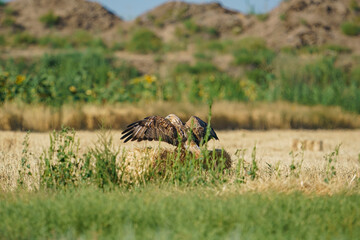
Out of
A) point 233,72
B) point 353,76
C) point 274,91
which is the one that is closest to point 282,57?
point 274,91

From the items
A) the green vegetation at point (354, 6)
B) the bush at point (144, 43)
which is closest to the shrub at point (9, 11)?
the bush at point (144, 43)

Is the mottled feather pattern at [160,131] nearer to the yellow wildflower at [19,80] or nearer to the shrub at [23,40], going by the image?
the yellow wildflower at [19,80]

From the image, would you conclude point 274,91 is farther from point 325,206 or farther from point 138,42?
point 138,42

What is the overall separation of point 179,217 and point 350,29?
96.8ft

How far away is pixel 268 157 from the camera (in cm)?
646

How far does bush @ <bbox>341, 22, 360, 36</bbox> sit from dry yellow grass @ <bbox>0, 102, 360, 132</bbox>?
1989 centimetres

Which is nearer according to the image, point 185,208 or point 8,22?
point 185,208

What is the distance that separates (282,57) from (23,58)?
10.8 meters

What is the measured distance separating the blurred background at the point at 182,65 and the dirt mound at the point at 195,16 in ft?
0.26

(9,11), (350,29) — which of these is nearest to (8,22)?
(9,11)

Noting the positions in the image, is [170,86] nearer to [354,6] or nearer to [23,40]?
[23,40]

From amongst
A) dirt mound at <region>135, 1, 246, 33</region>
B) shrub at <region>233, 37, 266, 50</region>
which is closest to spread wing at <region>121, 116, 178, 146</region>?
shrub at <region>233, 37, 266, 50</region>

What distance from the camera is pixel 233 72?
20.6 metres

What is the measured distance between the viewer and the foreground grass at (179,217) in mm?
2789
